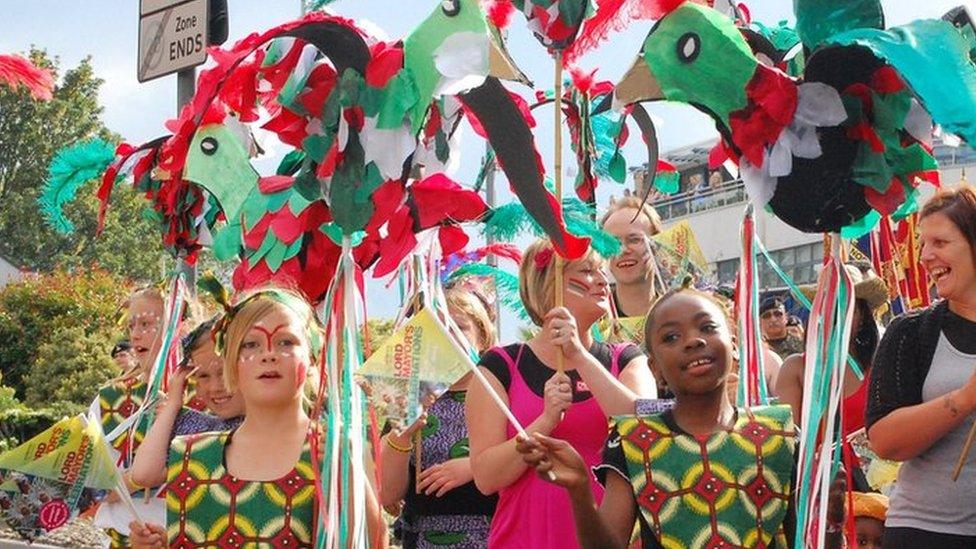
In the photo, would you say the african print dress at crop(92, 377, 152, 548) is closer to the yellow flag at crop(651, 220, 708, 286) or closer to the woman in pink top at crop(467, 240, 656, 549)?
the woman in pink top at crop(467, 240, 656, 549)

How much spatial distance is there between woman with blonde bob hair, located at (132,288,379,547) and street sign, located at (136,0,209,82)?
277cm

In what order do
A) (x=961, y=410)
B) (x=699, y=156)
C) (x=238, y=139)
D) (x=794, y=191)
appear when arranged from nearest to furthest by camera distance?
(x=961, y=410) < (x=794, y=191) < (x=238, y=139) < (x=699, y=156)

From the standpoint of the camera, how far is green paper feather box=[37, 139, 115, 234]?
19.8 ft

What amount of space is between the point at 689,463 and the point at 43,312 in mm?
22793

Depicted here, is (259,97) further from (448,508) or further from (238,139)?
(448,508)

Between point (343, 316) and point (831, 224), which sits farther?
point (343, 316)

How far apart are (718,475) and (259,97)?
2135 mm

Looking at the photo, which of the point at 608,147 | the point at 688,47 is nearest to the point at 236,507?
the point at 688,47

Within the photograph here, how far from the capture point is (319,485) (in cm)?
366

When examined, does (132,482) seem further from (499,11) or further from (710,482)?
Answer: (710,482)

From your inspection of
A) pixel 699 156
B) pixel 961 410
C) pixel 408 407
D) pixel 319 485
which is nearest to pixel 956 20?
pixel 961 410

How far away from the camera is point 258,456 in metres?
3.75

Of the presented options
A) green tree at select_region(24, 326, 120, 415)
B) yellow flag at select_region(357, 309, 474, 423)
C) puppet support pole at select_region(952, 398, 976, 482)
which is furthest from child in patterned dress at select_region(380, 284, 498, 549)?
green tree at select_region(24, 326, 120, 415)

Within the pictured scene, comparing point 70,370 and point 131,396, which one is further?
point 70,370
